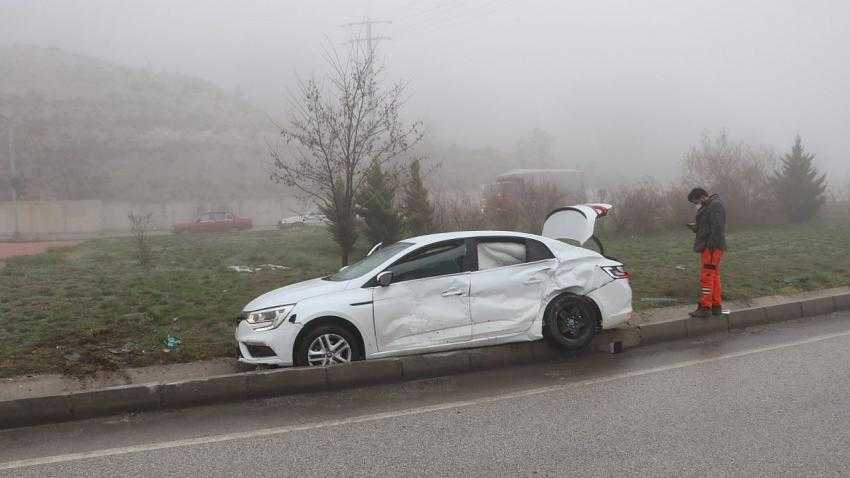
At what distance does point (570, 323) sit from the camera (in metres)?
7.45

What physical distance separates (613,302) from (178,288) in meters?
6.77

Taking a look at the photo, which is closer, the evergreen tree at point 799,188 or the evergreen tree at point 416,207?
the evergreen tree at point 416,207

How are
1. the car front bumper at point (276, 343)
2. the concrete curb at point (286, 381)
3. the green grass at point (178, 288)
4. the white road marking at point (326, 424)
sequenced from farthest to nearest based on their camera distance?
the green grass at point (178, 288), the car front bumper at point (276, 343), the concrete curb at point (286, 381), the white road marking at point (326, 424)

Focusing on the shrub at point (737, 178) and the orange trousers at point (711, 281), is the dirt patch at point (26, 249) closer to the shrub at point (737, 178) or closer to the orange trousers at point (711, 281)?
the orange trousers at point (711, 281)

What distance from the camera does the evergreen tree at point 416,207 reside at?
55.4 ft

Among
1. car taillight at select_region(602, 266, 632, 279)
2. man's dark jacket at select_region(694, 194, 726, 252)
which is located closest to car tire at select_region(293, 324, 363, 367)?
car taillight at select_region(602, 266, 632, 279)

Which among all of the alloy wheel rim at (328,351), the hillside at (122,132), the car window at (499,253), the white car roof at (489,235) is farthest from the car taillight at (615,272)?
the hillside at (122,132)

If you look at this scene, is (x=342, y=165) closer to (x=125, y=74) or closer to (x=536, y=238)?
(x=536, y=238)

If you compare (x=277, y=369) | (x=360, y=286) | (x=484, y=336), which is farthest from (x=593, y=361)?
(x=277, y=369)

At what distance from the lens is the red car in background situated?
1633 inches

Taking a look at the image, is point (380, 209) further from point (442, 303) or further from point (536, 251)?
point (442, 303)

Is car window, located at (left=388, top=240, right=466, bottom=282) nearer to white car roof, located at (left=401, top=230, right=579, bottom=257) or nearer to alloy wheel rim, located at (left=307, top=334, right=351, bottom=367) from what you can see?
white car roof, located at (left=401, top=230, right=579, bottom=257)

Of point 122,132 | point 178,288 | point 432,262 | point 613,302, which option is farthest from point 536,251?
point 122,132

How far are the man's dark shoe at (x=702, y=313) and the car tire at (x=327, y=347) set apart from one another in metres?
4.35
